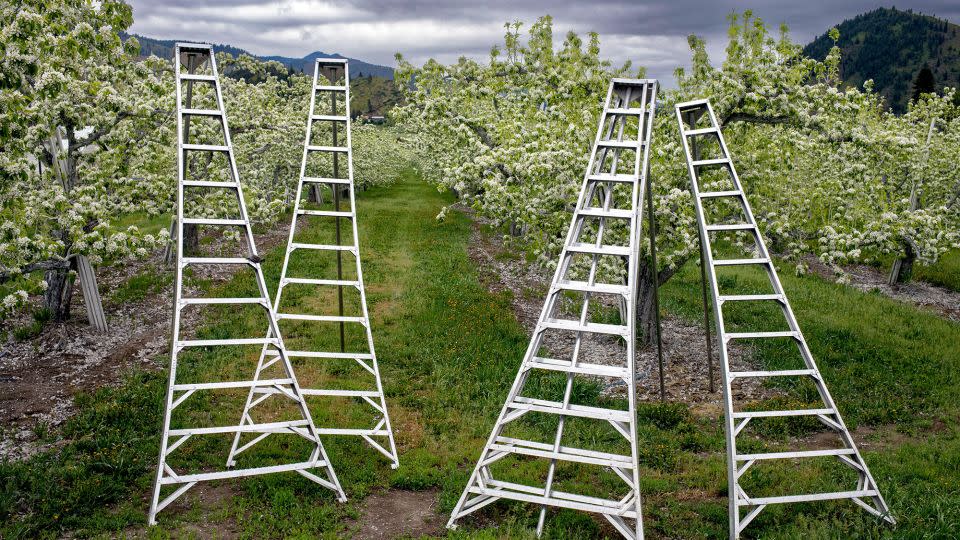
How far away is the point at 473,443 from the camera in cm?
1173

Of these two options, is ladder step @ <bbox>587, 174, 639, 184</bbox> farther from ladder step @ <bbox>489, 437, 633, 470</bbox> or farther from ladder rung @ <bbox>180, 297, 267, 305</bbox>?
ladder rung @ <bbox>180, 297, 267, 305</bbox>

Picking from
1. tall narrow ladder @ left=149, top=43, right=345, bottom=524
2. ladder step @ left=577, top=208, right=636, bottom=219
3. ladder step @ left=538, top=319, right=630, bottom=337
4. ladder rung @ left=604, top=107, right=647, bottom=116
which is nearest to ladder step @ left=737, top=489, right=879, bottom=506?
ladder step @ left=538, top=319, right=630, bottom=337

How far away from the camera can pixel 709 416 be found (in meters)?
13.5

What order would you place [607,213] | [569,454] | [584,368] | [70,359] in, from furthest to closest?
[70,359], [607,213], [569,454], [584,368]

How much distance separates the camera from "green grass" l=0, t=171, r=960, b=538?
29.8 feet

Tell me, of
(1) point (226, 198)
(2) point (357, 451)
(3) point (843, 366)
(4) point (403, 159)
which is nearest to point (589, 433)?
(2) point (357, 451)

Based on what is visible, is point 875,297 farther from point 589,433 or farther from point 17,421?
point 17,421

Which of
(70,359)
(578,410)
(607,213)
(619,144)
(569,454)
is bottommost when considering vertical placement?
(70,359)

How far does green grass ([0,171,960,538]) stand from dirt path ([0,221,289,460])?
2.16 ft

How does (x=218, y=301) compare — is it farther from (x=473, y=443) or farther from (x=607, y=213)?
(x=473, y=443)

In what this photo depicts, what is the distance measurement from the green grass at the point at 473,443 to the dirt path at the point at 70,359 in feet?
2.16

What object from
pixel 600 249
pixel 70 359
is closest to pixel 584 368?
pixel 600 249

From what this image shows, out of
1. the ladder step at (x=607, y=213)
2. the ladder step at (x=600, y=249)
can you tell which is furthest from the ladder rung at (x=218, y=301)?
the ladder step at (x=607, y=213)

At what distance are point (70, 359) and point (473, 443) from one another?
A: 10158mm
